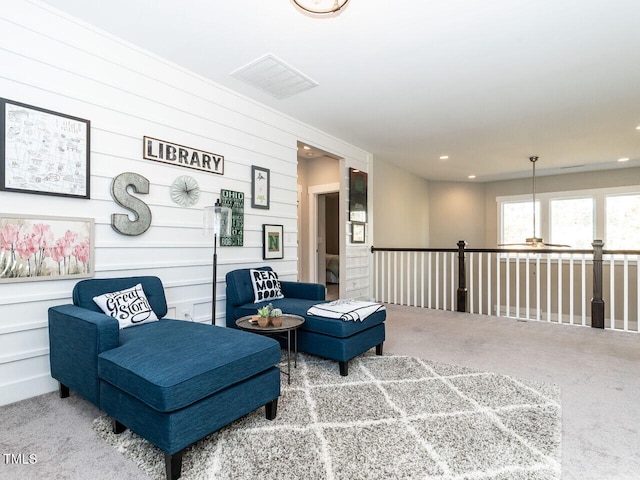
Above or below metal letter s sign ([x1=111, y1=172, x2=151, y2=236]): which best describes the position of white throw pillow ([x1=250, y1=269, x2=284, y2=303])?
below

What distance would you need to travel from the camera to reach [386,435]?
1.76 m

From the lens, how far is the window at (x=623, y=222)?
655 centimetres

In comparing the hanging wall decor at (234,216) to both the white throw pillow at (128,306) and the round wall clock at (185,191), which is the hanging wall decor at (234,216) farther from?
the white throw pillow at (128,306)

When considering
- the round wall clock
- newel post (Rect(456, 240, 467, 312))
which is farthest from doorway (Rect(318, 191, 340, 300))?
the round wall clock

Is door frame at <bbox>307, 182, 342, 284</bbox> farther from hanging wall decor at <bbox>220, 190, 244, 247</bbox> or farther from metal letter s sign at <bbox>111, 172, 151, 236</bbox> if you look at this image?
metal letter s sign at <bbox>111, 172, 151, 236</bbox>

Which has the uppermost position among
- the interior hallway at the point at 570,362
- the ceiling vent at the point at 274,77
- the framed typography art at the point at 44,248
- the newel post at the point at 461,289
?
the ceiling vent at the point at 274,77

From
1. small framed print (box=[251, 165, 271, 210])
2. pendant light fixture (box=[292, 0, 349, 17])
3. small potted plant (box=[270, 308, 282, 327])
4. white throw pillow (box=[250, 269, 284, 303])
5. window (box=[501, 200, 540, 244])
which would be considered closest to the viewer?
pendant light fixture (box=[292, 0, 349, 17])

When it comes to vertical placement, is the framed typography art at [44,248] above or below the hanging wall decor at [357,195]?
below

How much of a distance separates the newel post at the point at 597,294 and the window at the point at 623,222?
11.3ft

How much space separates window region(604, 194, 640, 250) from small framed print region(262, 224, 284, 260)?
6.77 metres

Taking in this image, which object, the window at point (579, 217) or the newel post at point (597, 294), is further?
the window at point (579, 217)

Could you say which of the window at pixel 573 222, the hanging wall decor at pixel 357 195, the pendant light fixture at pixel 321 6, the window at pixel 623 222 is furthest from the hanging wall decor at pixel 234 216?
the window at pixel 623 222

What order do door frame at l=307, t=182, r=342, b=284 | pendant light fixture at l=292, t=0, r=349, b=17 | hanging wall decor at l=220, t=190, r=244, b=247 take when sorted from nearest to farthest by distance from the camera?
pendant light fixture at l=292, t=0, r=349, b=17 → hanging wall decor at l=220, t=190, r=244, b=247 → door frame at l=307, t=182, r=342, b=284

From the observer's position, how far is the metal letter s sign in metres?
2.60
